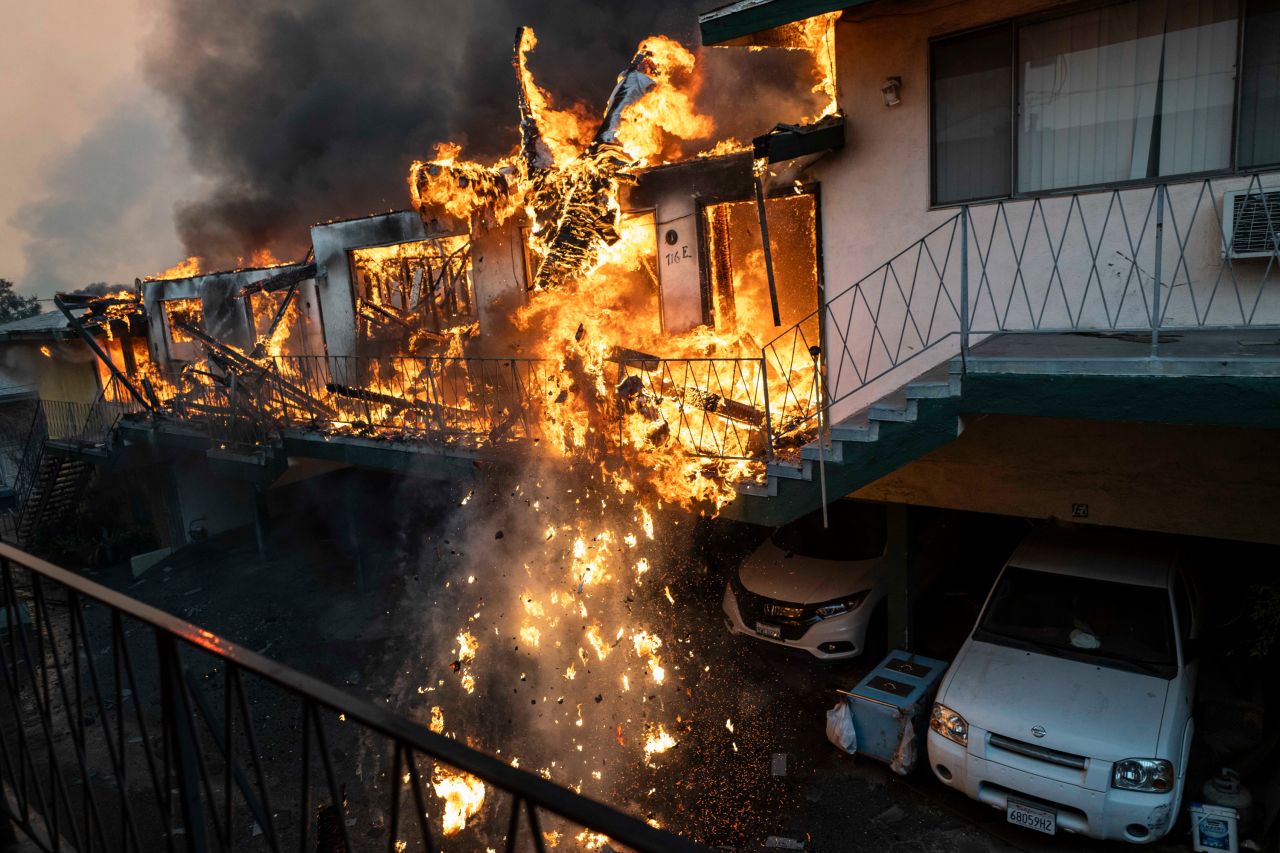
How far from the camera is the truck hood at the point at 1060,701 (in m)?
6.14

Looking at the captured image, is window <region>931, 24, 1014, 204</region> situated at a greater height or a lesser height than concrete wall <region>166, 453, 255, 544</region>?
greater

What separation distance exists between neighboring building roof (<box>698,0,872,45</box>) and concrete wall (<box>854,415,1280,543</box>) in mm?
4081

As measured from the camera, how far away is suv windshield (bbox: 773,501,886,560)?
10375 millimetres

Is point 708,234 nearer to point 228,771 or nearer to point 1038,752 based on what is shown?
point 1038,752

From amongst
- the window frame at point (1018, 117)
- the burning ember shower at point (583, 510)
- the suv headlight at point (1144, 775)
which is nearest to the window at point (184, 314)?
the burning ember shower at point (583, 510)

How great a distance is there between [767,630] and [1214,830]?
463 cm

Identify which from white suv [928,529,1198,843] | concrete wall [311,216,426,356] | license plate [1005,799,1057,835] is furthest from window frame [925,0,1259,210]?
concrete wall [311,216,426,356]

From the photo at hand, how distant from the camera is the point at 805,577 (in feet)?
32.6

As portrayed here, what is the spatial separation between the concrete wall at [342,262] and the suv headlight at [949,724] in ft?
39.8

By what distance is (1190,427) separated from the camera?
23.3ft

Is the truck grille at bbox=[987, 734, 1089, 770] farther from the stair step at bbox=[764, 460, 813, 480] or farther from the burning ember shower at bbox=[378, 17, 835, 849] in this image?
the burning ember shower at bbox=[378, 17, 835, 849]

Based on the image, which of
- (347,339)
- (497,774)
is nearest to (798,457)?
(497,774)

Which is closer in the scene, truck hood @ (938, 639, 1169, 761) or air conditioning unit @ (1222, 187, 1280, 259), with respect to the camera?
truck hood @ (938, 639, 1169, 761)

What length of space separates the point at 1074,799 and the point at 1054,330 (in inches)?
166
